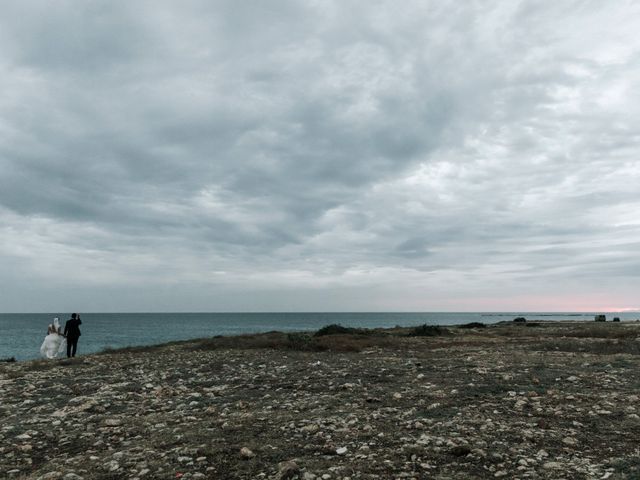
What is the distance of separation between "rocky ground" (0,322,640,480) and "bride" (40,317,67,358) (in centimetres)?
1017

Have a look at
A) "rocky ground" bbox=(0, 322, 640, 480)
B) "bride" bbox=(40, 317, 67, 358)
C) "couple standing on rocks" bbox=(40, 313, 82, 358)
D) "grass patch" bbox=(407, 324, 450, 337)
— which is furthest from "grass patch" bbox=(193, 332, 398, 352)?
"bride" bbox=(40, 317, 67, 358)

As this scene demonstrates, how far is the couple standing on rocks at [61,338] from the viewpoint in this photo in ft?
97.8

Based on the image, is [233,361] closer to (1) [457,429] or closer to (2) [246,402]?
(2) [246,402]

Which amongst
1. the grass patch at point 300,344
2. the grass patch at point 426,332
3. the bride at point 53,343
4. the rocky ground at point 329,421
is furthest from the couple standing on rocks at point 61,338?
the grass patch at point 426,332

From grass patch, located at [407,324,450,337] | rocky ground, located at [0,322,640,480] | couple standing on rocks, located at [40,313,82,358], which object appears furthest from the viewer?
grass patch, located at [407,324,450,337]

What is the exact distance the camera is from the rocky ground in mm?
8266

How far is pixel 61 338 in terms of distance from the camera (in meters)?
31.3

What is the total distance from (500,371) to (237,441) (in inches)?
466

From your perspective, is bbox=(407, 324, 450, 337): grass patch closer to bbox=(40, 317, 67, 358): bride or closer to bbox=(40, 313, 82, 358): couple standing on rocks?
bbox=(40, 313, 82, 358): couple standing on rocks

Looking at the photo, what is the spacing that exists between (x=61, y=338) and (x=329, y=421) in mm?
26855

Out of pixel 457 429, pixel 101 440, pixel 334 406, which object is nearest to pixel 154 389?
pixel 101 440

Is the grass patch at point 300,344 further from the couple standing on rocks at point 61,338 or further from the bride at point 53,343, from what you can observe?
the bride at point 53,343

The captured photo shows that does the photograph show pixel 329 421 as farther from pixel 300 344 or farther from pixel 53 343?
pixel 53 343

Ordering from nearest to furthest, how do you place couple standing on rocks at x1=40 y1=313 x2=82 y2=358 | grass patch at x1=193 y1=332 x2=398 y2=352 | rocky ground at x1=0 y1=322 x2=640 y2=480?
rocky ground at x1=0 y1=322 x2=640 y2=480
grass patch at x1=193 y1=332 x2=398 y2=352
couple standing on rocks at x1=40 y1=313 x2=82 y2=358
